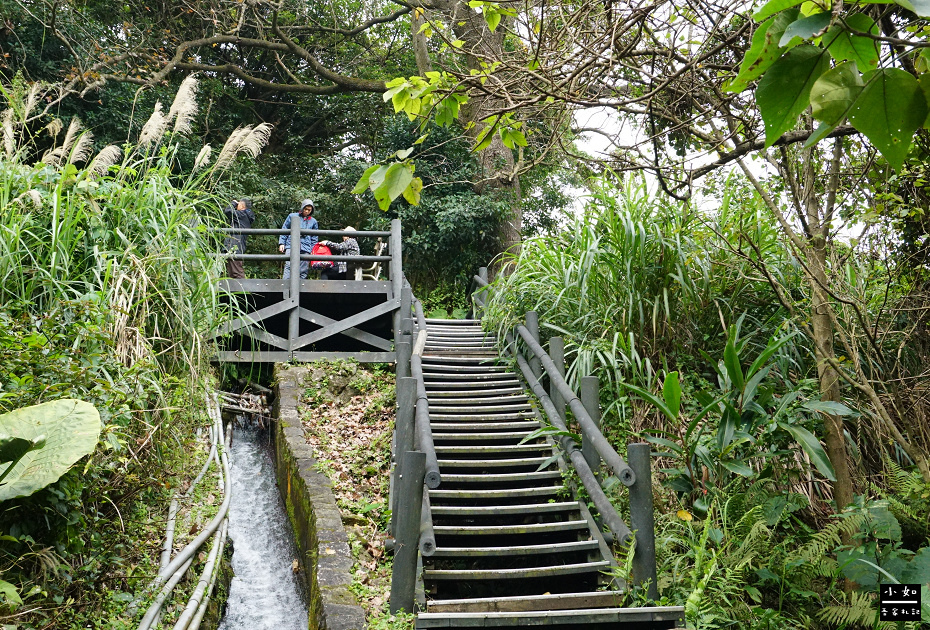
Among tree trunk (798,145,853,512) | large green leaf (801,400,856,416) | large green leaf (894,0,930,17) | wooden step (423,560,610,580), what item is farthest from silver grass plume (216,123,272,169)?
large green leaf (894,0,930,17)

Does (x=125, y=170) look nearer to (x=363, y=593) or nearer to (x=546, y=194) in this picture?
(x=363, y=593)

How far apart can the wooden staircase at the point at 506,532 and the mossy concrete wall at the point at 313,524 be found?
0.62m

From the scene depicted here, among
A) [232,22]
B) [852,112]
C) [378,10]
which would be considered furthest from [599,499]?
[378,10]

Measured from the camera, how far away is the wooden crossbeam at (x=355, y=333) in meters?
10.1

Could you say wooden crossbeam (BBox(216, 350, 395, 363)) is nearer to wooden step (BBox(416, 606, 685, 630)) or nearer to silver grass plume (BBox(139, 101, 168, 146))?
silver grass plume (BBox(139, 101, 168, 146))

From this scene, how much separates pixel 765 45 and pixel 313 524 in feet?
18.2

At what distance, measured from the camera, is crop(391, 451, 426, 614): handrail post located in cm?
425

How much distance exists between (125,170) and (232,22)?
9.60 metres

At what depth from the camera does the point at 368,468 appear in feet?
23.9

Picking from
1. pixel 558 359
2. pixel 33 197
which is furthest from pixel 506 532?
pixel 33 197

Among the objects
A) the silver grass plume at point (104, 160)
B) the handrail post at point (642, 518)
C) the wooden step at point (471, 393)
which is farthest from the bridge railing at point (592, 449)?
the silver grass plume at point (104, 160)

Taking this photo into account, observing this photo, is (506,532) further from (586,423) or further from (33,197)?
(33,197)

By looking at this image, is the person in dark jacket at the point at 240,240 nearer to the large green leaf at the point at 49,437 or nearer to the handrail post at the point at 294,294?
the handrail post at the point at 294,294

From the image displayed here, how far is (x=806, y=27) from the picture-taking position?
0.96 m
